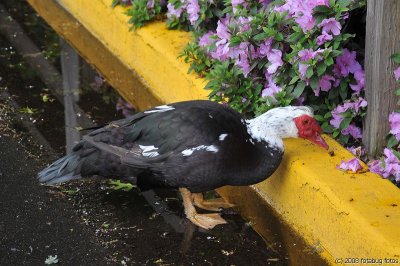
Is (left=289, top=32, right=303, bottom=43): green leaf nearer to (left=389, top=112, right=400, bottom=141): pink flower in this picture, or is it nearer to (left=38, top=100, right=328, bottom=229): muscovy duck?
(left=38, top=100, right=328, bottom=229): muscovy duck

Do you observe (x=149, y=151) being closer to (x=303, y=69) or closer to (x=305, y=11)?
(x=303, y=69)

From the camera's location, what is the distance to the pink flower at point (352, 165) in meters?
4.57

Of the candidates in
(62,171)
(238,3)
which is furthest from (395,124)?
(62,171)

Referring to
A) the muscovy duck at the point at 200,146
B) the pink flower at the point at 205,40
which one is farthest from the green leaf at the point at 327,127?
the pink flower at the point at 205,40

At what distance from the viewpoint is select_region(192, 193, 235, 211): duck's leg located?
5.05 metres

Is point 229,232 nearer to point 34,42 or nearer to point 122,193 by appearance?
point 122,193

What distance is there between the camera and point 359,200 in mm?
4281

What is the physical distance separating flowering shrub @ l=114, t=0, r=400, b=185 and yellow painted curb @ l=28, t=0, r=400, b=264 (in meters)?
0.18

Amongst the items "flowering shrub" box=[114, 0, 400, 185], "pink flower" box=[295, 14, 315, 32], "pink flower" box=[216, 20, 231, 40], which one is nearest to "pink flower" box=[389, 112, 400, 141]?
"flowering shrub" box=[114, 0, 400, 185]

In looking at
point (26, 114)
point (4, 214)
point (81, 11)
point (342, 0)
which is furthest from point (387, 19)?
point (81, 11)

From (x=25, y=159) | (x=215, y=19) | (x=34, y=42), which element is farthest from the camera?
(x=34, y=42)

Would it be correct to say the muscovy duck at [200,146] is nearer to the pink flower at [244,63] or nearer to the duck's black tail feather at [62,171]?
the duck's black tail feather at [62,171]

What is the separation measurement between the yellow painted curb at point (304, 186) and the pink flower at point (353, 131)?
135 mm

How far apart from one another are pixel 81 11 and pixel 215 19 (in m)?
2.27
